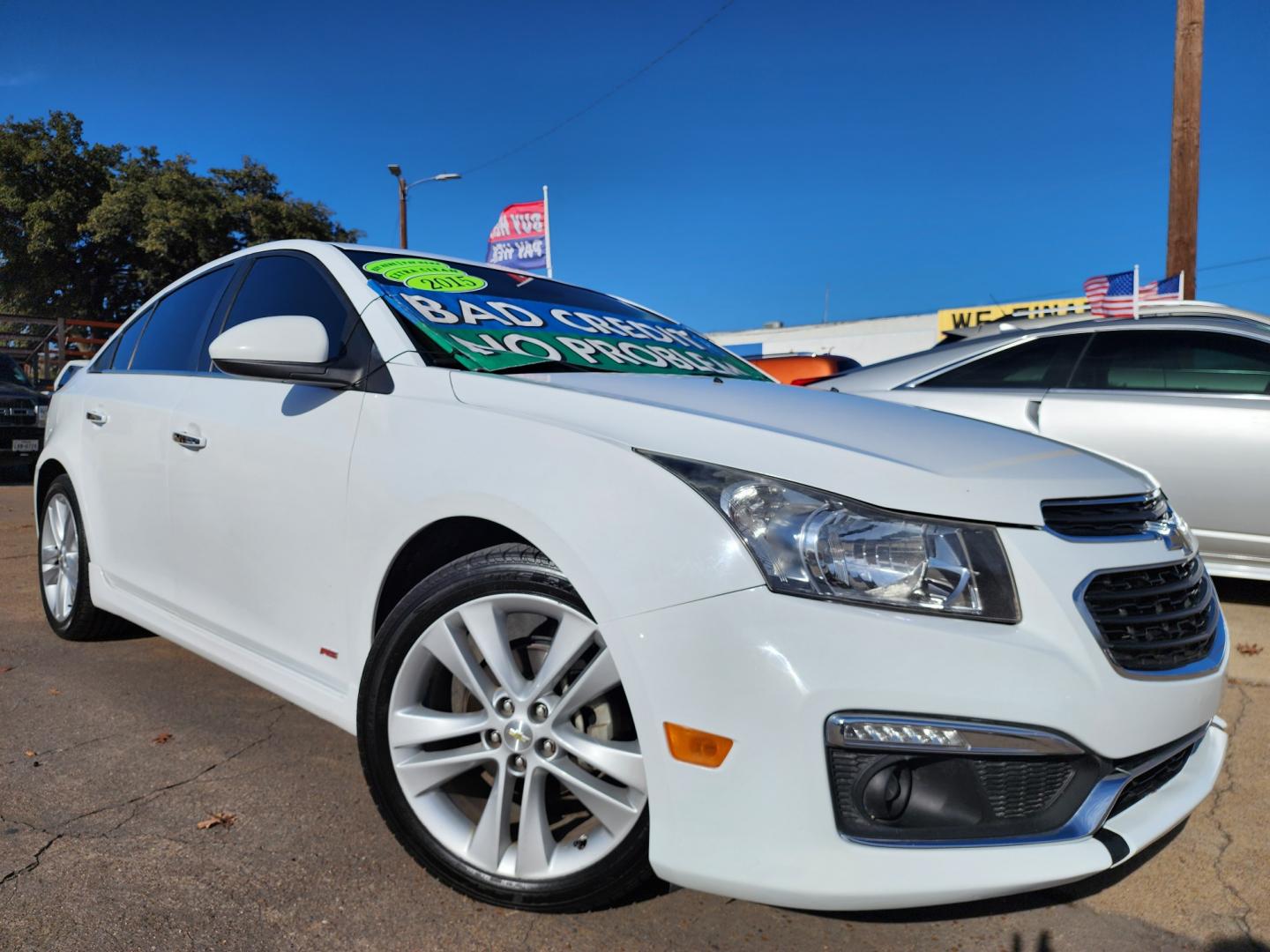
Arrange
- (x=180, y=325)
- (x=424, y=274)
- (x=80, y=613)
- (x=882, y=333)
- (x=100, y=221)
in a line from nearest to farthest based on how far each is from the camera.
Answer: (x=424, y=274)
(x=180, y=325)
(x=80, y=613)
(x=100, y=221)
(x=882, y=333)

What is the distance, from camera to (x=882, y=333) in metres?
31.2

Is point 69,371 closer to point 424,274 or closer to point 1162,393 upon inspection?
point 424,274

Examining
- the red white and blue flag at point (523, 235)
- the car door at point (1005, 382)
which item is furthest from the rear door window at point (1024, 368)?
the red white and blue flag at point (523, 235)

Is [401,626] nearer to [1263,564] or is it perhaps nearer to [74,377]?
[74,377]

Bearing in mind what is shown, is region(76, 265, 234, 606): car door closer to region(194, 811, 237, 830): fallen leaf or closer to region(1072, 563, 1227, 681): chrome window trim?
region(194, 811, 237, 830): fallen leaf

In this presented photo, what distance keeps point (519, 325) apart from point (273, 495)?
0.83 meters

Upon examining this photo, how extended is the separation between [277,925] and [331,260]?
1.78m

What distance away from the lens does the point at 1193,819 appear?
246 centimetres

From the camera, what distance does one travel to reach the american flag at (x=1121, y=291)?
9305mm

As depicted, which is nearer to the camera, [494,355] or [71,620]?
[494,355]

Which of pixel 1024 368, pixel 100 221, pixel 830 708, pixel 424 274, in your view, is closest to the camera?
pixel 830 708

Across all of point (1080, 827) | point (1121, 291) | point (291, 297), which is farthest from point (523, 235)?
point (1080, 827)

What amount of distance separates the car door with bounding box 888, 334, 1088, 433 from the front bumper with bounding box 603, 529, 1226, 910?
3.35m

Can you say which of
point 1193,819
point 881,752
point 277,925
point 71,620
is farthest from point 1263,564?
point 71,620
